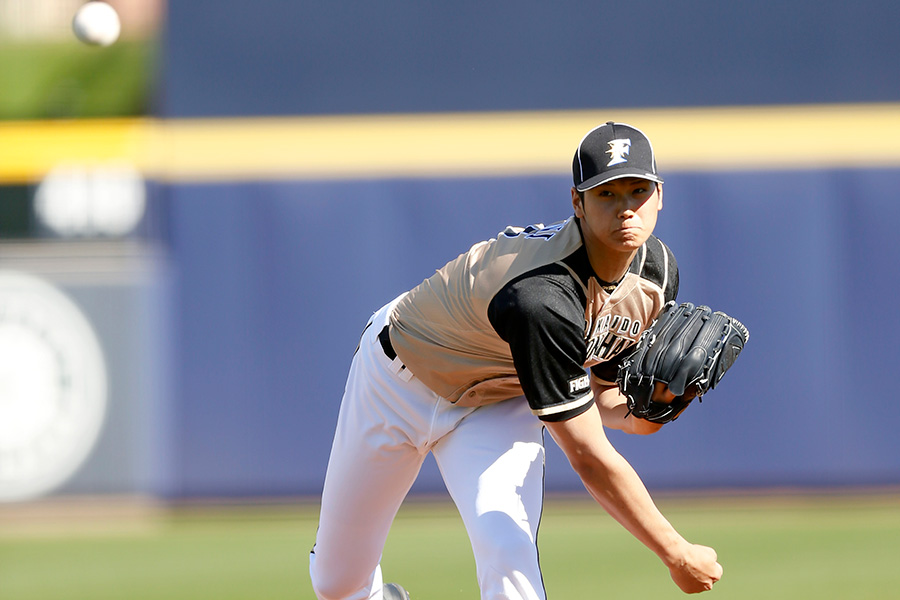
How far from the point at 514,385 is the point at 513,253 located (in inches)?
16.8

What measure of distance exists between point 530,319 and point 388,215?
16.3 feet

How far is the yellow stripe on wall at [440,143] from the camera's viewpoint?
301 inches

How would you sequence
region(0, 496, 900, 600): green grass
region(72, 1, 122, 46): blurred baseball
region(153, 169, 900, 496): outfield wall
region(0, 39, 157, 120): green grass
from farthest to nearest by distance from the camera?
region(0, 39, 157, 120): green grass → region(153, 169, 900, 496): outfield wall → region(72, 1, 122, 46): blurred baseball → region(0, 496, 900, 600): green grass

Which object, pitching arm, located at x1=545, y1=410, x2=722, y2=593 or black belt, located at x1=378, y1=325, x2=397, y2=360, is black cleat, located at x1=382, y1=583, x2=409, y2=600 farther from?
pitching arm, located at x1=545, y1=410, x2=722, y2=593

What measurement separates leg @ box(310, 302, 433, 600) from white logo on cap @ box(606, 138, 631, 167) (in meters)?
0.91

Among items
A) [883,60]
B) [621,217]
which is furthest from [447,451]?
[883,60]

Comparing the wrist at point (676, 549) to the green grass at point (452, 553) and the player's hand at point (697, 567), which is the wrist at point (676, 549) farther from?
the green grass at point (452, 553)

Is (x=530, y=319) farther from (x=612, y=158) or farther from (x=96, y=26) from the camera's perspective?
(x=96, y=26)

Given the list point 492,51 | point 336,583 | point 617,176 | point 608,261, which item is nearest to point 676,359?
point 608,261

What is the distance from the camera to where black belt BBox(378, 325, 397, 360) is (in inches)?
135

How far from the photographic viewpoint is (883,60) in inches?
309

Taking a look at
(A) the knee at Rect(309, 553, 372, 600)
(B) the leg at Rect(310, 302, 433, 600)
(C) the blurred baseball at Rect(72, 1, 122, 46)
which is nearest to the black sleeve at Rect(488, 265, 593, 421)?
(B) the leg at Rect(310, 302, 433, 600)

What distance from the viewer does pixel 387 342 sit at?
136 inches

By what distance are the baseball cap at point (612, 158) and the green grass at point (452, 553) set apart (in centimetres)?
250
